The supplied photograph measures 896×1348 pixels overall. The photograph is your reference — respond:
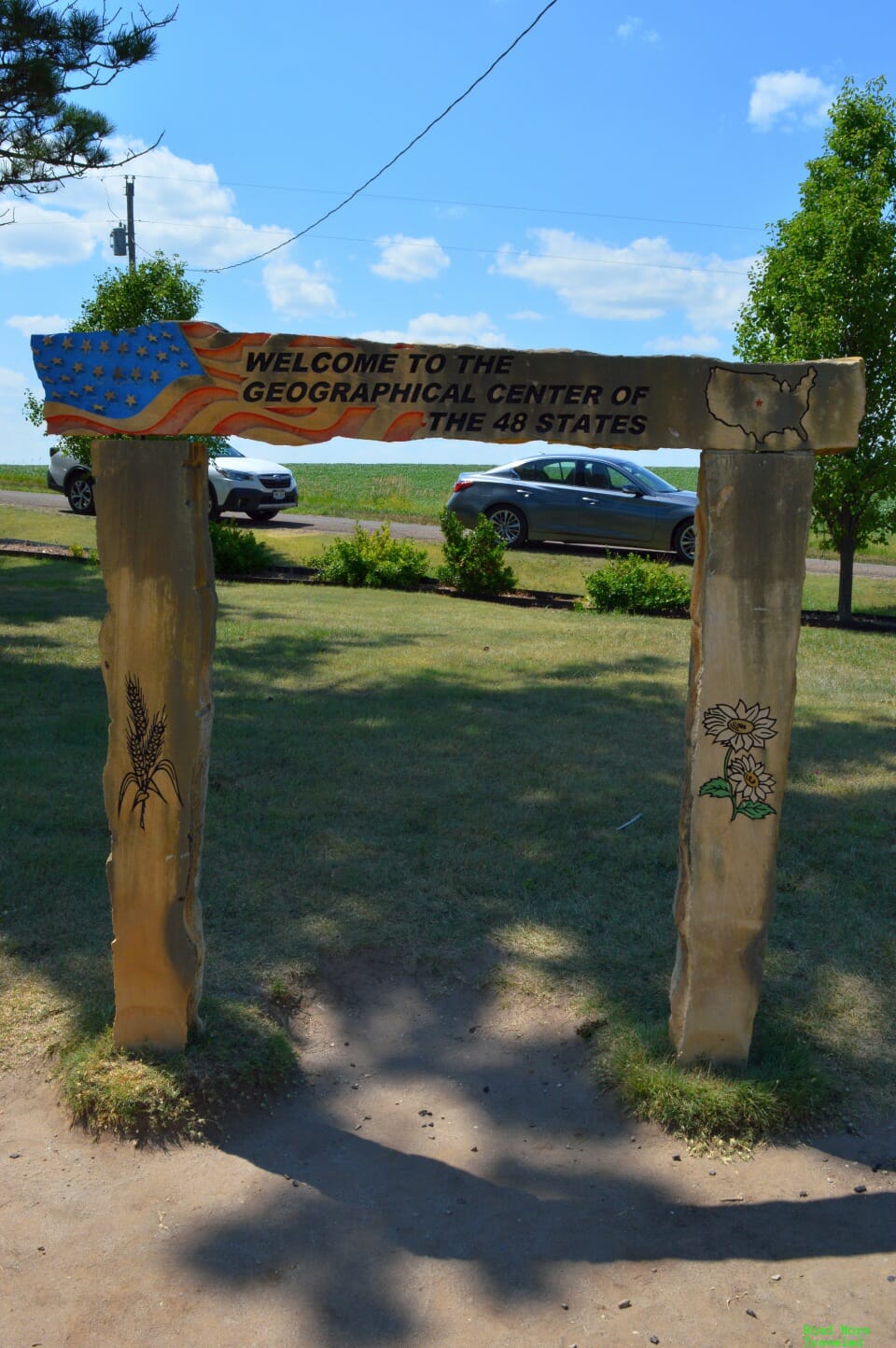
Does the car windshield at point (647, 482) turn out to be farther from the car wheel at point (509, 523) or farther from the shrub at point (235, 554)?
the shrub at point (235, 554)

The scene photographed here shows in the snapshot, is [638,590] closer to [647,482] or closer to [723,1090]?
[647,482]

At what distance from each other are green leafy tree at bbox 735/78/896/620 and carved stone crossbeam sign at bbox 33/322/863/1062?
965cm

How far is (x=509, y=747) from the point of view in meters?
7.71

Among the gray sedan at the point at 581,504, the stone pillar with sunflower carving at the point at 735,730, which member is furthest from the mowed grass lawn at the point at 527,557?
the stone pillar with sunflower carving at the point at 735,730

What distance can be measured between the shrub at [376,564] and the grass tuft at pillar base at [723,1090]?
36.6 ft

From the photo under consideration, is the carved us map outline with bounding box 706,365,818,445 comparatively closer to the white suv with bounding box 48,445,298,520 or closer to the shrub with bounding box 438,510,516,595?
the shrub with bounding box 438,510,516,595

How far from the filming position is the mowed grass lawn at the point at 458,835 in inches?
191

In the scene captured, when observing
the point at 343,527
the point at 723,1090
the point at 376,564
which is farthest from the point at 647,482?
the point at 723,1090

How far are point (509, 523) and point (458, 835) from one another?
37.9 ft

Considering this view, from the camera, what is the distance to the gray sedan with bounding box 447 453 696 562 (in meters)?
16.4

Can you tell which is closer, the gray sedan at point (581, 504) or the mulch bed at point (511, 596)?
the mulch bed at point (511, 596)

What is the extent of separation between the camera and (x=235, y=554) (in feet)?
50.7

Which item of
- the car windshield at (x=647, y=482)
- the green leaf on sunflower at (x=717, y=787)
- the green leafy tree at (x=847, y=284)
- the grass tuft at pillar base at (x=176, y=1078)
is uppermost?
the green leafy tree at (x=847, y=284)

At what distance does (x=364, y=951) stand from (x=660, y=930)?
1.33 m
